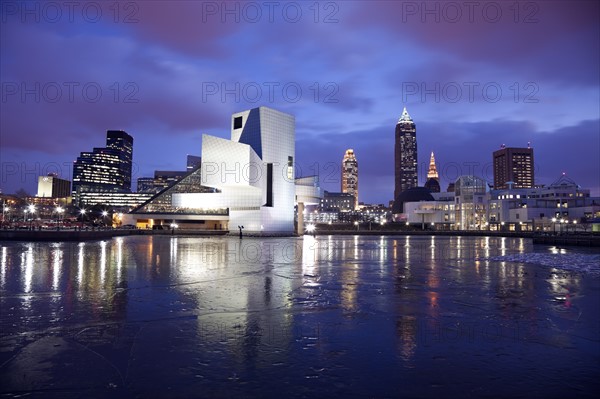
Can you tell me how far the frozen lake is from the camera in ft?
19.3

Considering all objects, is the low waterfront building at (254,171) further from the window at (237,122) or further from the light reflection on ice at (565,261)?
the light reflection on ice at (565,261)

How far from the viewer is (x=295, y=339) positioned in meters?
8.15

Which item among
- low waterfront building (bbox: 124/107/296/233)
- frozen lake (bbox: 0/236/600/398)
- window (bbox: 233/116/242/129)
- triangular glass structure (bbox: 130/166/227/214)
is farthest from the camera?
triangular glass structure (bbox: 130/166/227/214)

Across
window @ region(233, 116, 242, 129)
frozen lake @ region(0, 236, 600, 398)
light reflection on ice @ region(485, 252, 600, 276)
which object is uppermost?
window @ region(233, 116, 242, 129)

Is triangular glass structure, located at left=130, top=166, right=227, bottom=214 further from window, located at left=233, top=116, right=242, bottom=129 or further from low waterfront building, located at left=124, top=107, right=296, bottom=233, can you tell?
window, located at left=233, top=116, right=242, bottom=129

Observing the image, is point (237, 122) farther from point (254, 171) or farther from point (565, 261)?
point (565, 261)

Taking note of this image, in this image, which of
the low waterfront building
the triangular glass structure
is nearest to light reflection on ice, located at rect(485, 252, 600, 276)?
the low waterfront building

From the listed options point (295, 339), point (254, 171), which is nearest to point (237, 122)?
point (254, 171)

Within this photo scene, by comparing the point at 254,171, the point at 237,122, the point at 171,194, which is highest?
the point at 237,122

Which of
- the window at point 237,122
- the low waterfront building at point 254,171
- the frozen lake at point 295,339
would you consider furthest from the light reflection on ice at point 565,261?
the window at point 237,122

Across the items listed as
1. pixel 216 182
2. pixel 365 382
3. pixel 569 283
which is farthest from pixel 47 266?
pixel 216 182

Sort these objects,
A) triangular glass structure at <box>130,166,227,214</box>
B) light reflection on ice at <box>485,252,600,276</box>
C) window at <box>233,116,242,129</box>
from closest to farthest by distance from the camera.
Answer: light reflection on ice at <box>485,252,600,276</box>
window at <box>233,116,242,129</box>
triangular glass structure at <box>130,166,227,214</box>

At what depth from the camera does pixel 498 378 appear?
620 cm

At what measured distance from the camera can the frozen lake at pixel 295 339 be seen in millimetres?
5895
